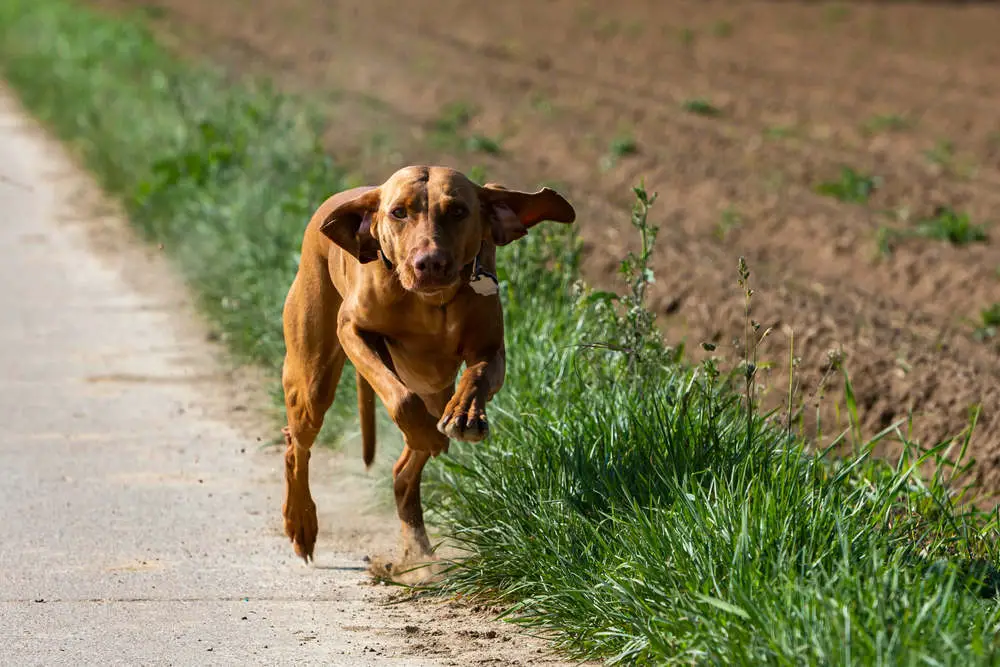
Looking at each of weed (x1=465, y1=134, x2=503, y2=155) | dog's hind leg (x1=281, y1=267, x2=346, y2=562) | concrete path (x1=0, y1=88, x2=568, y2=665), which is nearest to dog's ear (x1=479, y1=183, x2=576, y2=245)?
dog's hind leg (x1=281, y1=267, x2=346, y2=562)

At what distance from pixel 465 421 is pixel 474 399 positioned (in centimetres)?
13

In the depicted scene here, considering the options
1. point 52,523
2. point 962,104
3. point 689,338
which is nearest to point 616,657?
point 52,523

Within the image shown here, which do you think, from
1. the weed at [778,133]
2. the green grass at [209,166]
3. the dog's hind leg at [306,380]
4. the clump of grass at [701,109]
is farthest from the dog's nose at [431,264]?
the clump of grass at [701,109]

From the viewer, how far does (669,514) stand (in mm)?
4656

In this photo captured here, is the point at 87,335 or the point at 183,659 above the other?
the point at 183,659

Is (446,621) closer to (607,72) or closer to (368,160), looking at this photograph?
(368,160)

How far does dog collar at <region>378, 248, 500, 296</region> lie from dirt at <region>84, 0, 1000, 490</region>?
57.3 inches

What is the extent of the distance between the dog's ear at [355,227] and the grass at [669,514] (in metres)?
0.91

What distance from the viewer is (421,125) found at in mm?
14852

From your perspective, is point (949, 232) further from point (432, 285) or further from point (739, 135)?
point (432, 285)

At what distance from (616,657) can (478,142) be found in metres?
9.57

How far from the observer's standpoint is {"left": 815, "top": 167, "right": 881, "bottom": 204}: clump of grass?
12344mm

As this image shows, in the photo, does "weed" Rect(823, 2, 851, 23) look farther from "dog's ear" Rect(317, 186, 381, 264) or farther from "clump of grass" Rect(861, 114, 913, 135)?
"dog's ear" Rect(317, 186, 381, 264)

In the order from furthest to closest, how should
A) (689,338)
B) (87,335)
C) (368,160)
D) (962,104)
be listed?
(962,104), (368,160), (87,335), (689,338)
